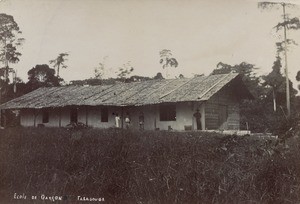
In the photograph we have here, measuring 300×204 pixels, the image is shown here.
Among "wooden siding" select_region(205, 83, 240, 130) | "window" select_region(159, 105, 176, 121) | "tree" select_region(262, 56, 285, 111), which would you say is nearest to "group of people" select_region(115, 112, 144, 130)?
"window" select_region(159, 105, 176, 121)

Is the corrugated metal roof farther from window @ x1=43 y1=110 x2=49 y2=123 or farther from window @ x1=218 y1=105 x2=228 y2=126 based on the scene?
window @ x1=218 y1=105 x2=228 y2=126

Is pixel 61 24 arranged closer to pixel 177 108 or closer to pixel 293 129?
pixel 293 129

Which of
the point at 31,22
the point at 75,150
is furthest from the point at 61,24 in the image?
the point at 75,150

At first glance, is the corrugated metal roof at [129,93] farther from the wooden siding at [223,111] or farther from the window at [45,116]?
the window at [45,116]

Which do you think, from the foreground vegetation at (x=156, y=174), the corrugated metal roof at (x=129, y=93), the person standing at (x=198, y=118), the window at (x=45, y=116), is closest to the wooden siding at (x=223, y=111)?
the person standing at (x=198, y=118)

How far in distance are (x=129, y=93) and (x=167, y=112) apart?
2.07m

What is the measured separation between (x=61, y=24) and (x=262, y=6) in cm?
350

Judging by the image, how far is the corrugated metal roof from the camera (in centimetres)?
1353

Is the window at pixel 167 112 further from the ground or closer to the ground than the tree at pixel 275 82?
closer to the ground

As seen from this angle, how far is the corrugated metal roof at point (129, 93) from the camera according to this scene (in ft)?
44.4

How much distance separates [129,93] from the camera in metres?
15.4
